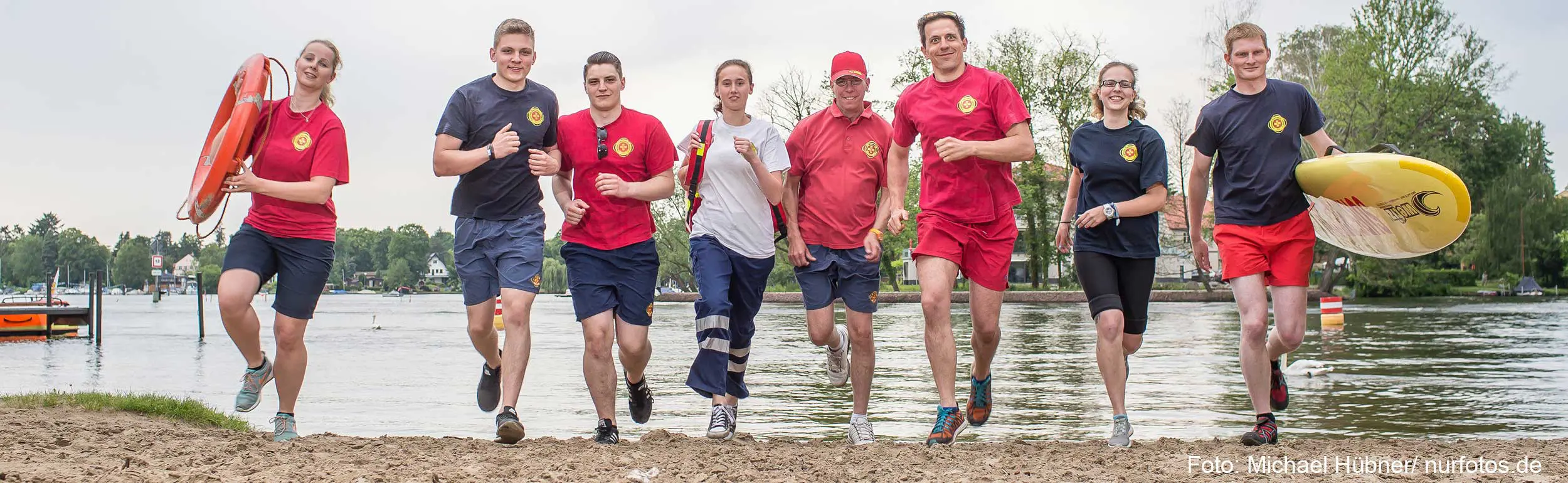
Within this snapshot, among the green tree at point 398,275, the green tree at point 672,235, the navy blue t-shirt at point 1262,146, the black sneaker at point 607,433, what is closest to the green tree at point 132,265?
the green tree at point 398,275

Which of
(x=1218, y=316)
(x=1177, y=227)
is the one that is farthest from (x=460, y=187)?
(x=1177, y=227)

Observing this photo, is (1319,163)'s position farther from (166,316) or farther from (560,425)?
(166,316)

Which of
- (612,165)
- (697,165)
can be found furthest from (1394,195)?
(612,165)

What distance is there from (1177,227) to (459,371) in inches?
2570

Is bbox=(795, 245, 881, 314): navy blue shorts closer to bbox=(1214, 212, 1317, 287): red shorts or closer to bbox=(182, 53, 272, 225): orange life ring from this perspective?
bbox=(1214, 212, 1317, 287): red shorts

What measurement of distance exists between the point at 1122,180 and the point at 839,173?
156 centimetres

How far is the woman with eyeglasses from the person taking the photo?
20.3 ft

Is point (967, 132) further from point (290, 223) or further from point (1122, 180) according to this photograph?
point (290, 223)

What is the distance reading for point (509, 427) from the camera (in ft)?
18.9

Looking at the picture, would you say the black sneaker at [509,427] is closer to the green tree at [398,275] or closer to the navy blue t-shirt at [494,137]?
the navy blue t-shirt at [494,137]

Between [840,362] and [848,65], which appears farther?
[840,362]

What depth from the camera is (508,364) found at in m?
6.06

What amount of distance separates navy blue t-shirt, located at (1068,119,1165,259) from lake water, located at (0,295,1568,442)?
4.74 feet

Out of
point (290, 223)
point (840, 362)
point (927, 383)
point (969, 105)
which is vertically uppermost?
point (969, 105)
